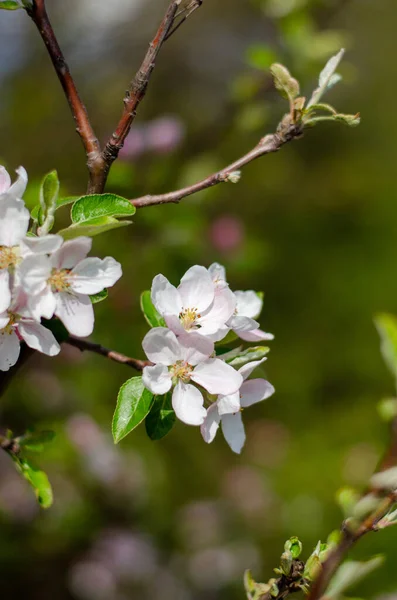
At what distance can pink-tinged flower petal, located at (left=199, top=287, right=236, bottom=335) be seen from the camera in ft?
2.00

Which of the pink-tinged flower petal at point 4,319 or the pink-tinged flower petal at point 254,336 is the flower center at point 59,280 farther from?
→ the pink-tinged flower petal at point 254,336

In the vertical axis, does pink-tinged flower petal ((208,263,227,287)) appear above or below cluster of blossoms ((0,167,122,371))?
above

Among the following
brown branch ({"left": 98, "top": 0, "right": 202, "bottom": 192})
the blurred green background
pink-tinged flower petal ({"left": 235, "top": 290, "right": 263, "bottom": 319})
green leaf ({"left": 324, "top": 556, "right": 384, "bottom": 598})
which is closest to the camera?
green leaf ({"left": 324, "top": 556, "right": 384, "bottom": 598})

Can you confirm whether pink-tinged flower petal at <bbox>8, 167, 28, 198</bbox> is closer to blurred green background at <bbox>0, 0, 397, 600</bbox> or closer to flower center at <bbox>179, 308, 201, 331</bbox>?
flower center at <bbox>179, 308, 201, 331</bbox>


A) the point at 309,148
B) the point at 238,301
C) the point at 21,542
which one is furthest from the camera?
the point at 309,148

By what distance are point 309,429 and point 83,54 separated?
2.04 m

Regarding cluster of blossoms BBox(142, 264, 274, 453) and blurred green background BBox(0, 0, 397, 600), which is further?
blurred green background BBox(0, 0, 397, 600)

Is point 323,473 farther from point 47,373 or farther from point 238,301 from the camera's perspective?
point 238,301

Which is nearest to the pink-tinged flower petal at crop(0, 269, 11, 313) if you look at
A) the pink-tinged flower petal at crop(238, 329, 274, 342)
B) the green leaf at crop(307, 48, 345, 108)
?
the pink-tinged flower petal at crop(238, 329, 274, 342)

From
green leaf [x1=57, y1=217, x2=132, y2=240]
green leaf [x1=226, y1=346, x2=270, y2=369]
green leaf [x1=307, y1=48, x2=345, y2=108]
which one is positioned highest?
green leaf [x1=307, y1=48, x2=345, y2=108]

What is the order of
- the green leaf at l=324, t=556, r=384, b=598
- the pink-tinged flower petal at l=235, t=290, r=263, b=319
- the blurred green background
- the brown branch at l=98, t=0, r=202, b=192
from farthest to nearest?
1. the blurred green background
2. the pink-tinged flower petal at l=235, t=290, r=263, b=319
3. the brown branch at l=98, t=0, r=202, b=192
4. the green leaf at l=324, t=556, r=384, b=598

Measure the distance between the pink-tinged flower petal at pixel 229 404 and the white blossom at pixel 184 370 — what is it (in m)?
0.01

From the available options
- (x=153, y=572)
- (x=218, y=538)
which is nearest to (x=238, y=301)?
(x=153, y=572)

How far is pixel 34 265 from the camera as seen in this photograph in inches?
20.7
